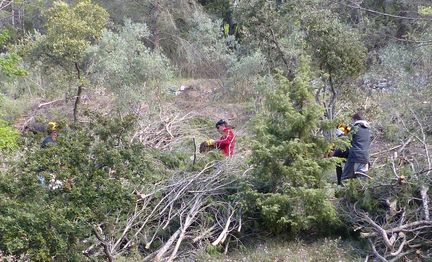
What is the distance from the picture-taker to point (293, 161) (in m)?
7.84

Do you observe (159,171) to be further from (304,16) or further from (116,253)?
(304,16)

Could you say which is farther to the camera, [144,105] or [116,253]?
[144,105]

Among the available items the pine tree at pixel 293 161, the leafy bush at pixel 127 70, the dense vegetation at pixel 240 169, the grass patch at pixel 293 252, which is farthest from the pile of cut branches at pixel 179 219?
the leafy bush at pixel 127 70

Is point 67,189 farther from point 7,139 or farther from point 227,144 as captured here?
point 227,144

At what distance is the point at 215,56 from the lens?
66.0 ft

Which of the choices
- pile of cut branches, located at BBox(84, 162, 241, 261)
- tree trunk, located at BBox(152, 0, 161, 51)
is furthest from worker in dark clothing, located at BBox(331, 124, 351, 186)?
tree trunk, located at BBox(152, 0, 161, 51)

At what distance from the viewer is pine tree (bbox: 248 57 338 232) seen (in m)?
7.61

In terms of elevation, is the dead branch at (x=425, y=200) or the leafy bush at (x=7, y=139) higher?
the leafy bush at (x=7, y=139)

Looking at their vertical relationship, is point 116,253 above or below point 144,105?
above

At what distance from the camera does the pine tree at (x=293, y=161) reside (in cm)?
761

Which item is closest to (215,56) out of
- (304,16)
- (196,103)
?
(196,103)

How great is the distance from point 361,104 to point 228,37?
7462 mm

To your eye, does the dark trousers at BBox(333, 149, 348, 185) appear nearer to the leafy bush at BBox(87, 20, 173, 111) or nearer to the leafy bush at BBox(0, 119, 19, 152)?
the leafy bush at BBox(0, 119, 19, 152)

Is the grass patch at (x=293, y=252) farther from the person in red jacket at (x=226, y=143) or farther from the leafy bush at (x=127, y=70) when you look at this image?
the leafy bush at (x=127, y=70)
